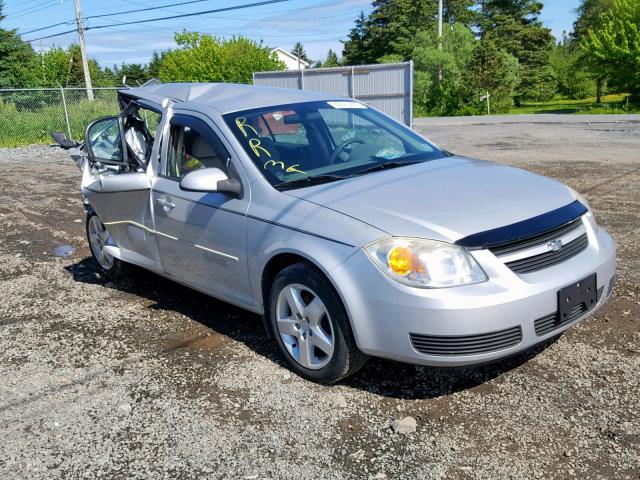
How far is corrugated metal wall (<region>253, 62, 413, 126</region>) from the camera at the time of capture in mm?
18109

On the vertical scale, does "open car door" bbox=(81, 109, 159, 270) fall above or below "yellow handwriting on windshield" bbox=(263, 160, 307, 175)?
below

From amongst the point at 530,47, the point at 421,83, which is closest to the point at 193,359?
the point at 421,83

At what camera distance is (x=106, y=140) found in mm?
5578

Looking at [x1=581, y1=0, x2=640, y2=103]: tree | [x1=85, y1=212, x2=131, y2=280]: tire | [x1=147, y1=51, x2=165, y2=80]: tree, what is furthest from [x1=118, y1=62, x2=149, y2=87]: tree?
[x1=85, y1=212, x2=131, y2=280]: tire

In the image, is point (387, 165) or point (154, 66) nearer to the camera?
point (387, 165)

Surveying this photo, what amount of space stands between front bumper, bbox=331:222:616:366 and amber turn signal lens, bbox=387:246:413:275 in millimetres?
67

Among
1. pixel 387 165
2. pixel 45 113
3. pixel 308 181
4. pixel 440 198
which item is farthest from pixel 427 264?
pixel 45 113

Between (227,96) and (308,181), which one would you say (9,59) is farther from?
(308,181)

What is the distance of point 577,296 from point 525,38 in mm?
59146

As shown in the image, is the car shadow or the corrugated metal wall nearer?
the car shadow

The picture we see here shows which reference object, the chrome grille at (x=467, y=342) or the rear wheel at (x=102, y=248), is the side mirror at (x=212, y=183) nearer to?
the chrome grille at (x=467, y=342)

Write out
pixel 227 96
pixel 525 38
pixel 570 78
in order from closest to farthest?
pixel 227 96
pixel 570 78
pixel 525 38

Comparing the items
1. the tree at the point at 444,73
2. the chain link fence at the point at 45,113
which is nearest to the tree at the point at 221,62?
the tree at the point at 444,73

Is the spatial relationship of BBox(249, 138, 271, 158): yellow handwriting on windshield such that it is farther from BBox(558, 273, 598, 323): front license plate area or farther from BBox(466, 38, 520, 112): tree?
BBox(466, 38, 520, 112): tree
